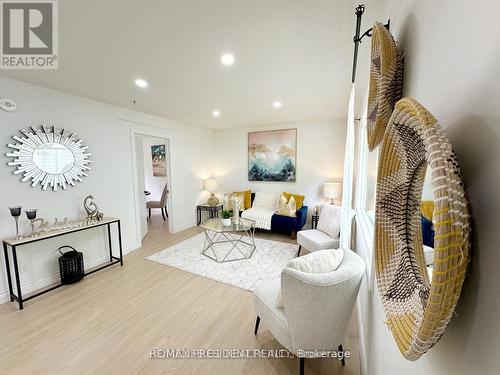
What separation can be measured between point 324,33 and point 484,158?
1.71 meters

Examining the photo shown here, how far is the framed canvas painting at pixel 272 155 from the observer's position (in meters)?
4.73

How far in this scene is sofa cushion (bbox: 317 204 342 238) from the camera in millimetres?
3109

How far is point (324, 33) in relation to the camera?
1614 millimetres

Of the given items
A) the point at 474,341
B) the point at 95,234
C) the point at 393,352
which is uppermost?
the point at 474,341

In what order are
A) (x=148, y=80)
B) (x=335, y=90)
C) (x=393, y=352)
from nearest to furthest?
(x=393, y=352), (x=148, y=80), (x=335, y=90)

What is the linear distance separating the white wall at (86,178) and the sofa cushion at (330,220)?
10.1ft

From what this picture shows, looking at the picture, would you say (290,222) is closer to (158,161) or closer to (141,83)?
(141,83)

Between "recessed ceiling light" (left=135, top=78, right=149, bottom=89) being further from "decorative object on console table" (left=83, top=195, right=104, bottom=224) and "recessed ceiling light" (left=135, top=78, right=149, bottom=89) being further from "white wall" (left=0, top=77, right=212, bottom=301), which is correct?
"decorative object on console table" (left=83, top=195, right=104, bottom=224)

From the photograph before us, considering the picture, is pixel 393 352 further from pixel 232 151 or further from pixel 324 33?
pixel 232 151

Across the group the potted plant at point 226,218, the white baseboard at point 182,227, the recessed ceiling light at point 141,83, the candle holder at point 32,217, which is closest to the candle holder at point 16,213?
the candle holder at point 32,217

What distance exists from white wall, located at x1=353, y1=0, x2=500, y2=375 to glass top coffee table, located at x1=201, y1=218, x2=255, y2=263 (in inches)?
114

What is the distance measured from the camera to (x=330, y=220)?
3.22 m

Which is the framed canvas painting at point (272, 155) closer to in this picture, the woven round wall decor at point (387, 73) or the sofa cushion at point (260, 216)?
the sofa cushion at point (260, 216)

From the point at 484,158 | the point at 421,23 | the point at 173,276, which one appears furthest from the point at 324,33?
the point at 173,276
